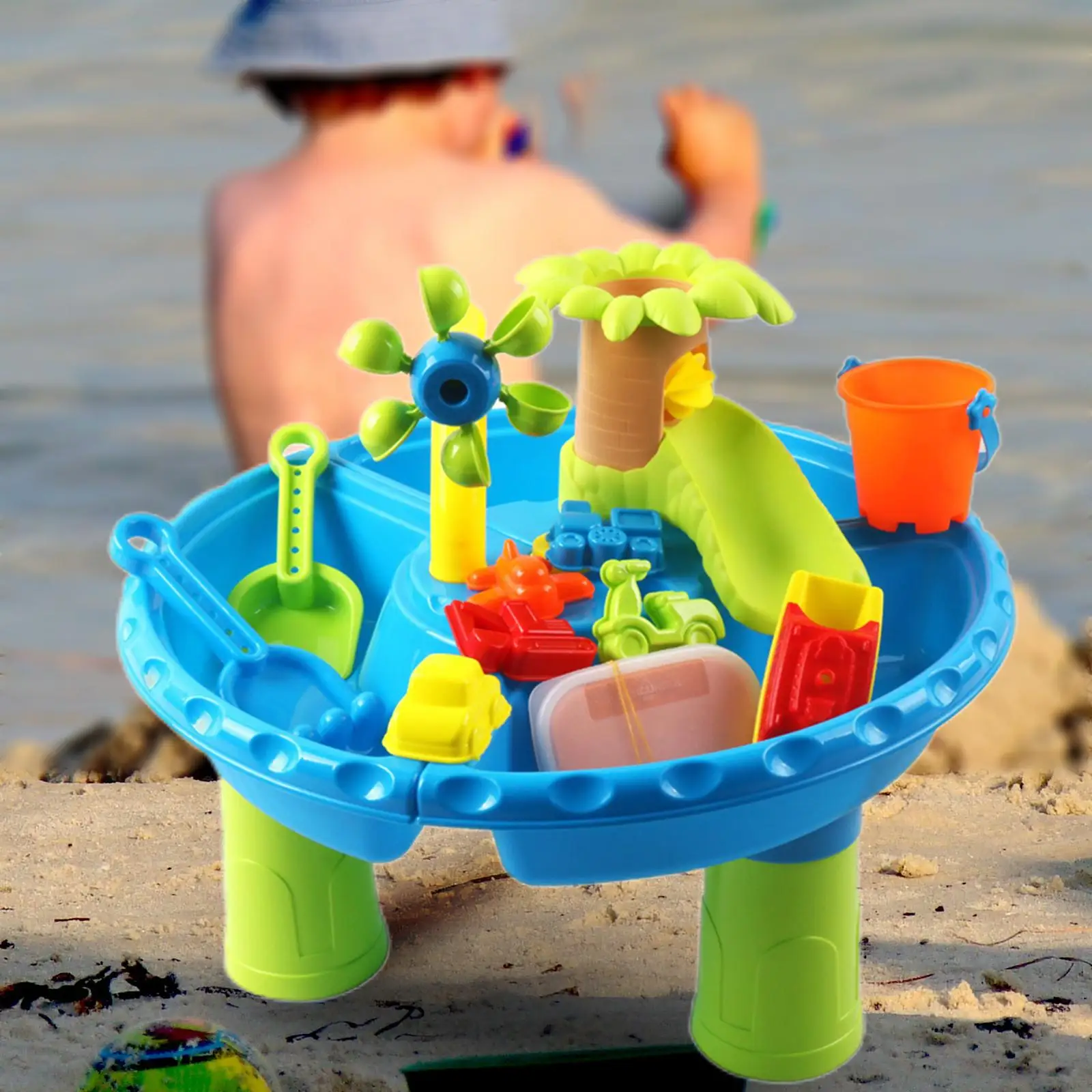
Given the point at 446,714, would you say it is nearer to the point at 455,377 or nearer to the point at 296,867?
the point at 455,377

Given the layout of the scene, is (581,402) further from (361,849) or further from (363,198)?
(363,198)

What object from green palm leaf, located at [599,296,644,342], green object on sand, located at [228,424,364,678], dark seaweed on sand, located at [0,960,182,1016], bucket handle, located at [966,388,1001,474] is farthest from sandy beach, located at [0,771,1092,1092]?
green palm leaf, located at [599,296,644,342]

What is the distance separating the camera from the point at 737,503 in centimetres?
102

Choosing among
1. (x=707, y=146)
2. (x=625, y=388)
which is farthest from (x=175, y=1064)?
(x=707, y=146)

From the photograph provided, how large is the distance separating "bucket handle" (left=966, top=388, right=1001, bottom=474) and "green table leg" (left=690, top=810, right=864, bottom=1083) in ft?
0.89

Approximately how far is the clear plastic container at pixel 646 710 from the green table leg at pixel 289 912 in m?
0.27

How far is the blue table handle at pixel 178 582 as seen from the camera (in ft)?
3.18

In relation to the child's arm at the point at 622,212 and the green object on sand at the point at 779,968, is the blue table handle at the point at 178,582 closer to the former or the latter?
the green object on sand at the point at 779,968

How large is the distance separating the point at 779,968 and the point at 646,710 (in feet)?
0.72

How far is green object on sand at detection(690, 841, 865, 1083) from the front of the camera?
978 millimetres

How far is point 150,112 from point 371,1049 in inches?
55.1

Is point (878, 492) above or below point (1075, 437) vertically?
above

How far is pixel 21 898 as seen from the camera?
4.08ft

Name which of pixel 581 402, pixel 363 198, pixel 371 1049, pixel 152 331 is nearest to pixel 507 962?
pixel 371 1049
